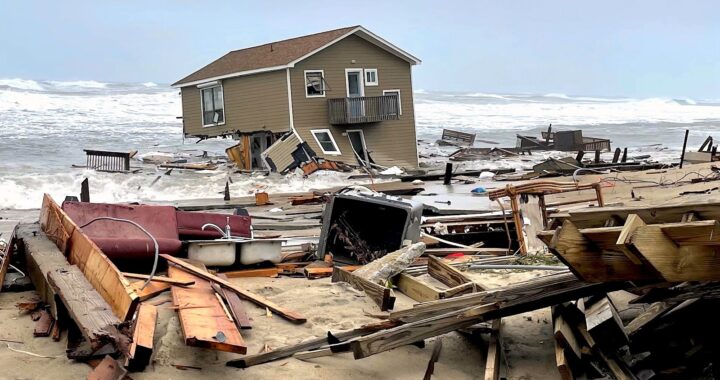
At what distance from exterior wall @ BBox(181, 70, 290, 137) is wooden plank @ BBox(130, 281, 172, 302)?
2620 centimetres

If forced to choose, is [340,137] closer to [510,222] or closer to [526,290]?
[510,222]

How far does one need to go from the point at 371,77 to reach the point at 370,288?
28.2m

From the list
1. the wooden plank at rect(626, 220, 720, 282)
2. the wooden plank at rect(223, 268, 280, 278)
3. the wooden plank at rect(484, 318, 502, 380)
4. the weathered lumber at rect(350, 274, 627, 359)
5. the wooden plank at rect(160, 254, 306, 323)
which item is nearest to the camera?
the wooden plank at rect(626, 220, 720, 282)

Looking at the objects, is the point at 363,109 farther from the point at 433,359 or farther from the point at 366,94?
the point at 433,359

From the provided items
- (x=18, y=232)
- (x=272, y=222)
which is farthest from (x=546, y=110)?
(x=18, y=232)

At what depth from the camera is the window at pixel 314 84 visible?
33.0 meters

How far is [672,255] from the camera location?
4020mm

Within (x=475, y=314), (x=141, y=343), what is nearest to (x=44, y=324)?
(x=141, y=343)

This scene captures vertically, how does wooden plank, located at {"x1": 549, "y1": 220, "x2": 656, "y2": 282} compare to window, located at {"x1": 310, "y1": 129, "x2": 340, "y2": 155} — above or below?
below

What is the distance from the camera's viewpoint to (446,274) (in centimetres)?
758

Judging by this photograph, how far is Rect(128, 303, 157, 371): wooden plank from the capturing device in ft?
15.4

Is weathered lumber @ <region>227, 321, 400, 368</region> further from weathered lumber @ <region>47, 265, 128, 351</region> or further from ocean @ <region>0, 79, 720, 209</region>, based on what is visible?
ocean @ <region>0, 79, 720, 209</region>

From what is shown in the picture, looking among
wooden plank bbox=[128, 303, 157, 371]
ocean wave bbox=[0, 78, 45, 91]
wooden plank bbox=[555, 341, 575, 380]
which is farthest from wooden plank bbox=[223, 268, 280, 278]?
ocean wave bbox=[0, 78, 45, 91]

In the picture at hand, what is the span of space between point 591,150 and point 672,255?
1566 inches
